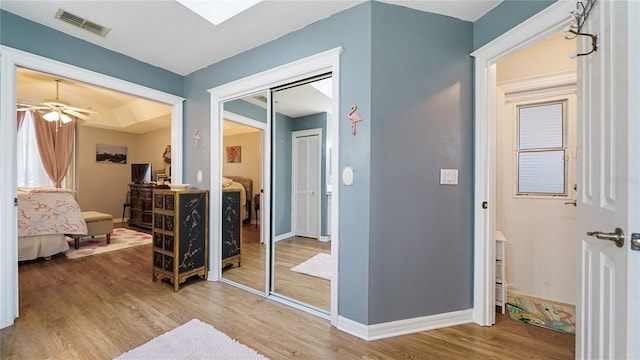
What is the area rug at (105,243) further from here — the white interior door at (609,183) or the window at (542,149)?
the window at (542,149)

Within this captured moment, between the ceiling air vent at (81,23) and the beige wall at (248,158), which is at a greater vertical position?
the ceiling air vent at (81,23)

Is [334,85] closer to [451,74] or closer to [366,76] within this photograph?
[366,76]

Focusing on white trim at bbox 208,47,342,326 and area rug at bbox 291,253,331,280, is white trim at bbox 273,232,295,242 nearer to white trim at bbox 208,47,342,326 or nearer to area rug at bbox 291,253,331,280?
area rug at bbox 291,253,331,280

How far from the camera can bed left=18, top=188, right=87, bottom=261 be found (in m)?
3.33

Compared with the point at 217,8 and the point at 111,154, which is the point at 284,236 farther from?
the point at 111,154

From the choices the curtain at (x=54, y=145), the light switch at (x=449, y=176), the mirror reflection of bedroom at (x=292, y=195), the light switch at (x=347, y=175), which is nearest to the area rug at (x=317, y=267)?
the mirror reflection of bedroom at (x=292, y=195)

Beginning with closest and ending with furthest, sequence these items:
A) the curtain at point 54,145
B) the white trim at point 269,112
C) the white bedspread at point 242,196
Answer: the white trim at point 269,112, the white bedspread at point 242,196, the curtain at point 54,145

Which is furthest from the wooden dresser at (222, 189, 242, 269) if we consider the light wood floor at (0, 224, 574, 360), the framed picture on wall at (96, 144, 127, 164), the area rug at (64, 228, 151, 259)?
the framed picture on wall at (96, 144, 127, 164)

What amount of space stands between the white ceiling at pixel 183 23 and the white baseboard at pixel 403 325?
2428 mm

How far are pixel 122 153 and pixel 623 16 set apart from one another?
28.0 ft

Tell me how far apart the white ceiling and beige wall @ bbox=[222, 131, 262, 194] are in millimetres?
1007

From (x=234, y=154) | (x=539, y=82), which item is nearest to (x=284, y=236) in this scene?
(x=234, y=154)

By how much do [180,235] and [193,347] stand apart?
1.22 metres

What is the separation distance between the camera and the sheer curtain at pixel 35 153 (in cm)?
495
